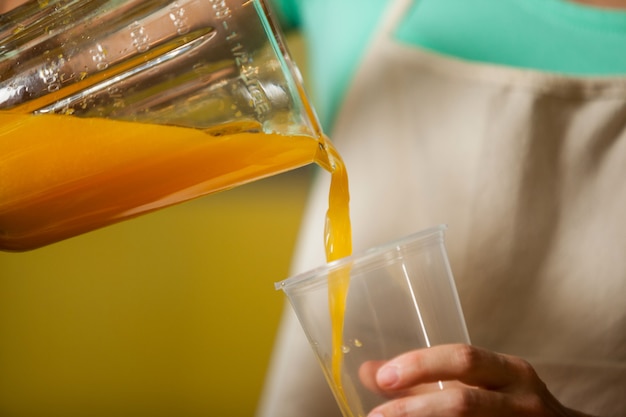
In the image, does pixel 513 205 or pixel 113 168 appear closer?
pixel 113 168

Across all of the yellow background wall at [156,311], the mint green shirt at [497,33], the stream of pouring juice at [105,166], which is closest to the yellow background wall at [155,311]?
the yellow background wall at [156,311]

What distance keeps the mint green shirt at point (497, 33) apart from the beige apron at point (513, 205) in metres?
0.05

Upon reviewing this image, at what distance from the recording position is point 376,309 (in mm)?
609

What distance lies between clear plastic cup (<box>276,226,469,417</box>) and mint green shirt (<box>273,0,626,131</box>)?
0.45 m

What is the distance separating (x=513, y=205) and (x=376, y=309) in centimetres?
39

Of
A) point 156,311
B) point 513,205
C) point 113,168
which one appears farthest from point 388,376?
point 156,311

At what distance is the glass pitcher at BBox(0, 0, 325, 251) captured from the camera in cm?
59

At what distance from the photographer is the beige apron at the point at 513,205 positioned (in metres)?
0.92

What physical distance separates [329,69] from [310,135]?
507 millimetres

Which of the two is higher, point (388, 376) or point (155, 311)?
point (388, 376)

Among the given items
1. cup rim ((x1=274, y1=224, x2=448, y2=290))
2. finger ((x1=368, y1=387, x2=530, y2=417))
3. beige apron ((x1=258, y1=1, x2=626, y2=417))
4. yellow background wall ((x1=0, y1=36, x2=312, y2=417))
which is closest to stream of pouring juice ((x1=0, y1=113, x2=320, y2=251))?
cup rim ((x1=274, y1=224, x2=448, y2=290))

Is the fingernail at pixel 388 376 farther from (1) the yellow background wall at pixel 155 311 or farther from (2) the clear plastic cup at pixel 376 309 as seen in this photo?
(1) the yellow background wall at pixel 155 311

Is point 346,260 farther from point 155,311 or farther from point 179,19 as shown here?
point 155,311

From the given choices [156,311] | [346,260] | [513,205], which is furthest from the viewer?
[156,311]
